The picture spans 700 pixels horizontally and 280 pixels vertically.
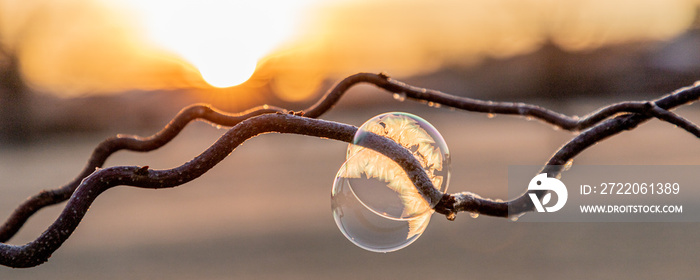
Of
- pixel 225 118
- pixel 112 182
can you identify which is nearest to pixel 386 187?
pixel 225 118

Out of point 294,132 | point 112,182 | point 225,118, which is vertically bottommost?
point 112,182

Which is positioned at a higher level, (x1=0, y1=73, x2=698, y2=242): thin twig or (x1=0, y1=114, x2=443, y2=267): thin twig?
(x1=0, y1=73, x2=698, y2=242): thin twig

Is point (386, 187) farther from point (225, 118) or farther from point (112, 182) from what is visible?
point (112, 182)

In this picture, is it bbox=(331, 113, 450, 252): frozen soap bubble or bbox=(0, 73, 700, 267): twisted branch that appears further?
bbox=(331, 113, 450, 252): frozen soap bubble

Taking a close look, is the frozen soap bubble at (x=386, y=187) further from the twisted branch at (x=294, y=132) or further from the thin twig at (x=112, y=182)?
the thin twig at (x=112, y=182)

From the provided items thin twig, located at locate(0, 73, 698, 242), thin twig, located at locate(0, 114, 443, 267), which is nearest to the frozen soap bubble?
thin twig, located at locate(0, 73, 698, 242)

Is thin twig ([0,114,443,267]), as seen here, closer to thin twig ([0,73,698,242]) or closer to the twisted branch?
the twisted branch

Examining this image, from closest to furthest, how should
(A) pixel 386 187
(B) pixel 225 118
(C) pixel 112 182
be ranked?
(C) pixel 112 182, (B) pixel 225 118, (A) pixel 386 187
